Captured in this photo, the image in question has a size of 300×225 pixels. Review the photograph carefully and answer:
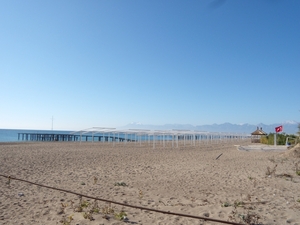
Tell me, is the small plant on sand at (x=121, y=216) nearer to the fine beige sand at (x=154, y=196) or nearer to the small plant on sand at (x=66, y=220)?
the fine beige sand at (x=154, y=196)

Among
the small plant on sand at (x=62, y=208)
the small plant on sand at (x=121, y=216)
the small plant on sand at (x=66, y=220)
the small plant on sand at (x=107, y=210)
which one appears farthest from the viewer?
the small plant on sand at (x=62, y=208)

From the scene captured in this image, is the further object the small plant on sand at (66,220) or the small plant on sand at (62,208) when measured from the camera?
the small plant on sand at (62,208)

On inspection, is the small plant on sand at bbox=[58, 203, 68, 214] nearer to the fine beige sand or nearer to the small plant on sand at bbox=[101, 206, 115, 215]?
the fine beige sand

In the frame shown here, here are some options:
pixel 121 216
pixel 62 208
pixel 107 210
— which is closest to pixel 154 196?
pixel 107 210

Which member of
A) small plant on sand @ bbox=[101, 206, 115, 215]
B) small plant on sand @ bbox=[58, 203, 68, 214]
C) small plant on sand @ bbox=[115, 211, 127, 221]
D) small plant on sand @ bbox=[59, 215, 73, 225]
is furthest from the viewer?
small plant on sand @ bbox=[58, 203, 68, 214]

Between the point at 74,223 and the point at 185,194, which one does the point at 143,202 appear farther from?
the point at 74,223

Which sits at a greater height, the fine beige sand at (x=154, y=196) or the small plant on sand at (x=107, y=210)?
the small plant on sand at (x=107, y=210)

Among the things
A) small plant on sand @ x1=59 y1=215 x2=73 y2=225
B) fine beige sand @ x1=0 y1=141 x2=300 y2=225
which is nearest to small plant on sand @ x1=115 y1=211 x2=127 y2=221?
fine beige sand @ x1=0 y1=141 x2=300 y2=225

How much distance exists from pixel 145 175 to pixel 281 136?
69.0 feet

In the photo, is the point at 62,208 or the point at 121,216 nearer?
the point at 121,216

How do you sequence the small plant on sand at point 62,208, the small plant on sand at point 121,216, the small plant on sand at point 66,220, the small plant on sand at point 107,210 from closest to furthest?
the small plant on sand at point 66,220 → the small plant on sand at point 121,216 → the small plant on sand at point 107,210 → the small plant on sand at point 62,208

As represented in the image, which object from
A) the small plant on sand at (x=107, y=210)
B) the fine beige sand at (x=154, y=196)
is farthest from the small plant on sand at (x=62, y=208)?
the small plant on sand at (x=107, y=210)

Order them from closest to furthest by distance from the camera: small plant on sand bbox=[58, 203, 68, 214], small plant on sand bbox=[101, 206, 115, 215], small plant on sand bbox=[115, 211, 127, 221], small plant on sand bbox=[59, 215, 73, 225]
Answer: small plant on sand bbox=[59, 215, 73, 225], small plant on sand bbox=[115, 211, 127, 221], small plant on sand bbox=[101, 206, 115, 215], small plant on sand bbox=[58, 203, 68, 214]

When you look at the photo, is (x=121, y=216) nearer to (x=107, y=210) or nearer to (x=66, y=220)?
(x=107, y=210)
